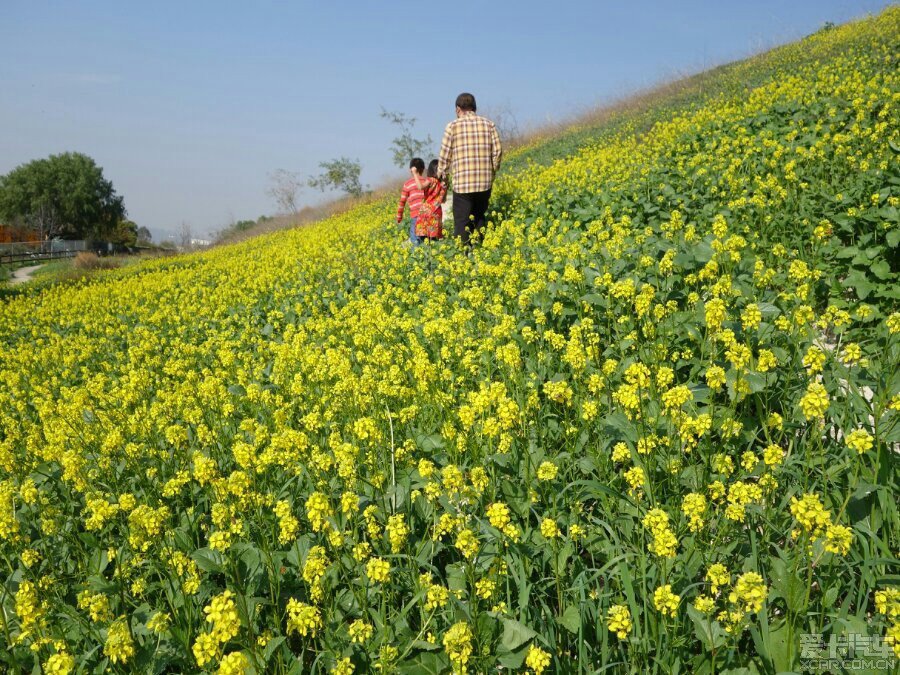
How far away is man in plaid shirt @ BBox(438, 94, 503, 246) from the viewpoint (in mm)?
9797

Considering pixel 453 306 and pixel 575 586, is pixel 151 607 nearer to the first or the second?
pixel 575 586

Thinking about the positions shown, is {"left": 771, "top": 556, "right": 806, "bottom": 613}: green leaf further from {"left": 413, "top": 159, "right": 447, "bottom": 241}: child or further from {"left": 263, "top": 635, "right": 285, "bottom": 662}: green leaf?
{"left": 413, "top": 159, "right": 447, "bottom": 241}: child

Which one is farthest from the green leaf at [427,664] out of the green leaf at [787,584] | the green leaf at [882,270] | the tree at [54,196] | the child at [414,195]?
the tree at [54,196]

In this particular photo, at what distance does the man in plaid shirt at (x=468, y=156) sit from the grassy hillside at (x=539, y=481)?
3.55 meters

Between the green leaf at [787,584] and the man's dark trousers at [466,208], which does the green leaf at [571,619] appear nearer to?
the green leaf at [787,584]

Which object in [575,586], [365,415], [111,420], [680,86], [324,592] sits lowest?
[575,586]

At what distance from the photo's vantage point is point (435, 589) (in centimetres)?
219

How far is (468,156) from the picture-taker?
981cm

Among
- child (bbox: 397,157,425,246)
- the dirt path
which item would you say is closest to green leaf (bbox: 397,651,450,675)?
A: child (bbox: 397,157,425,246)

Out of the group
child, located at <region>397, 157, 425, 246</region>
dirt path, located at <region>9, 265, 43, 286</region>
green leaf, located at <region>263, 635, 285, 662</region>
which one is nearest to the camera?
green leaf, located at <region>263, 635, 285, 662</region>

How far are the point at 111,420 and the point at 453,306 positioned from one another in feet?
12.2

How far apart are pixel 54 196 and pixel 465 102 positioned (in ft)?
245

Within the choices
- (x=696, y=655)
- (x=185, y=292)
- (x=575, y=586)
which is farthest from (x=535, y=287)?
(x=185, y=292)

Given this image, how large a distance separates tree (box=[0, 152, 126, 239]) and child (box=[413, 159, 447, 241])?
70.8 meters
